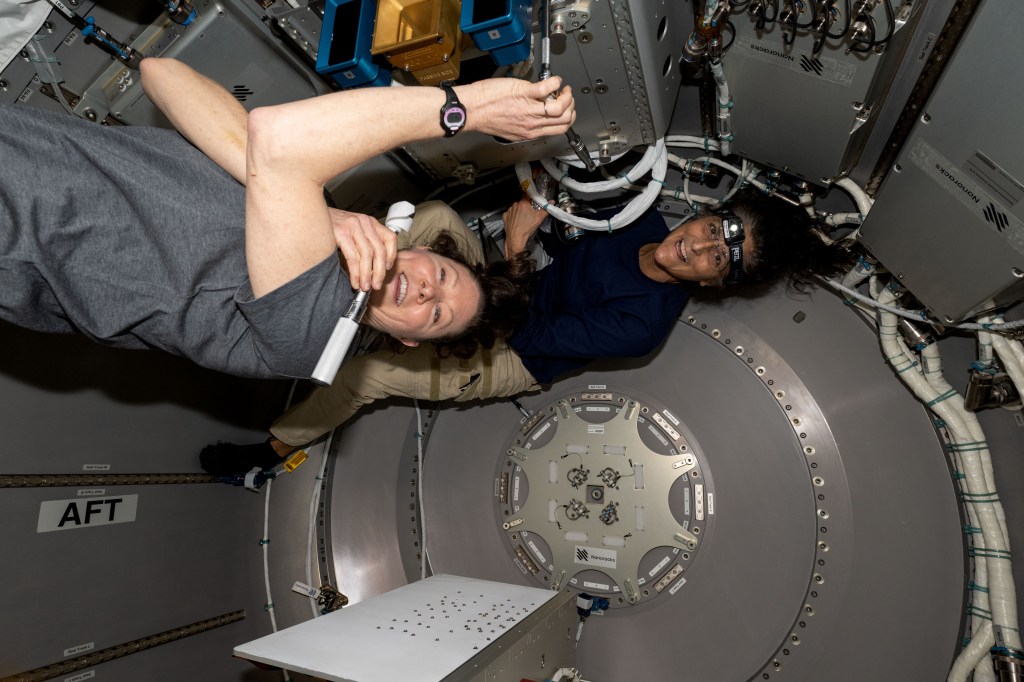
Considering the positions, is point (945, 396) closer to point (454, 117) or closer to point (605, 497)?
point (605, 497)

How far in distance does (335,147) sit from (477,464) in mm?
1945

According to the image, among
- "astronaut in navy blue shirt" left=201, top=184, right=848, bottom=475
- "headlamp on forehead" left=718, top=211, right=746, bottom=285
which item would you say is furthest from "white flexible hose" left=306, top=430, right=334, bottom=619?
"headlamp on forehead" left=718, top=211, right=746, bottom=285

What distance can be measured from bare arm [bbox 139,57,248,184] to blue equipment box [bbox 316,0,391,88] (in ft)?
1.22

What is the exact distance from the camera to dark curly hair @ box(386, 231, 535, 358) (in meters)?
2.32

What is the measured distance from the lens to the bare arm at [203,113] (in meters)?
1.50

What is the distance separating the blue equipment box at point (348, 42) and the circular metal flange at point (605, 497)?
5.35 feet

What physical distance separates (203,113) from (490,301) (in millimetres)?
1154

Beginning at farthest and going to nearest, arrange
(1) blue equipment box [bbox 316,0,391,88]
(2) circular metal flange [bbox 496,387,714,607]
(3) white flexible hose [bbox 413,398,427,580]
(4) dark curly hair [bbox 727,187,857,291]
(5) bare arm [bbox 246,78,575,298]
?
(3) white flexible hose [bbox 413,398,427,580] < (2) circular metal flange [bbox 496,387,714,607] < (4) dark curly hair [bbox 727,187,857,291] < (1) blue equipment box [bbox 316,0,391,88] < (5) bare arm [bbox 246,78,575,298]

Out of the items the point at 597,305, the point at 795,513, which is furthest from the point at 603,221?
the point at 795,513

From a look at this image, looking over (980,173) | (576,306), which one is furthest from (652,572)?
(980,173)

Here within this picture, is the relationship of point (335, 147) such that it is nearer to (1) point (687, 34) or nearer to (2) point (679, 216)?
(1) point (687, 34)

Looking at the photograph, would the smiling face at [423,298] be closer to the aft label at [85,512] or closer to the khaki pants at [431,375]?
the khaki pants at [431,375]

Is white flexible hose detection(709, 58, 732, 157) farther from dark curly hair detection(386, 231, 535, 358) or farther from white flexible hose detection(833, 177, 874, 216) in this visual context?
dark curly hair detection(386, 231, 535, 358)

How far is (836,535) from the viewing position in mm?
2348
